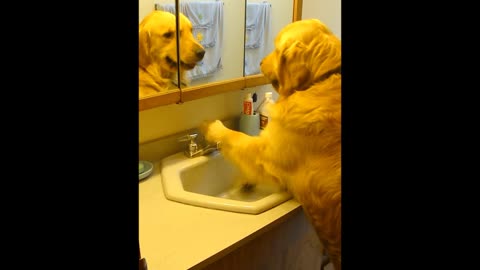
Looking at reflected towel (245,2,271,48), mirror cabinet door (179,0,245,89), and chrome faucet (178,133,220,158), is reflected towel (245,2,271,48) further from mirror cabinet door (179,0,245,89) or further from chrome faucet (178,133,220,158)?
chrome faucet (178,133,220,158)

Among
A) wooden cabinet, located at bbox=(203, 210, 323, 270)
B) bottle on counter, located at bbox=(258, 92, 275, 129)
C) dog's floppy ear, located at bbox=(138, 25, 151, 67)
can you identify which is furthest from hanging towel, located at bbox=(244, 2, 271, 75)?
wooden cabinet, located at bbox=(203, 210, 323, 270)

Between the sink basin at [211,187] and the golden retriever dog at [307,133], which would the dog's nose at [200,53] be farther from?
the sink basin at [211,187]

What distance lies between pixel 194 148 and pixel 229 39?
486 mm

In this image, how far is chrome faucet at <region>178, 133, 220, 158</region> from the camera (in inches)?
59.9

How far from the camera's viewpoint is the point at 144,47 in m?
1.26

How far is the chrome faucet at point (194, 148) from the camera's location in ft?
4.99

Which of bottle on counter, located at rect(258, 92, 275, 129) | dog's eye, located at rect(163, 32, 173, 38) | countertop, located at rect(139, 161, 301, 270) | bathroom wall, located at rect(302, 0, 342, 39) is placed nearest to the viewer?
countertop, located at rect(139, 161, 301, 270)

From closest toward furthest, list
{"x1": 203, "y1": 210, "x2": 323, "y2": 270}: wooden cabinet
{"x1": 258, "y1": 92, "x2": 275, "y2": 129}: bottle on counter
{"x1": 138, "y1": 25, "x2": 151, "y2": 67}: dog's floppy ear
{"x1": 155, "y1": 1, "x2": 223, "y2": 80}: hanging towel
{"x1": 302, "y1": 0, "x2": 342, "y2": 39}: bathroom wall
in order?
{"x1": 203, "y1": 210, "x2": 323, "y2": 270}: wooden cabinet < {"x1": 138, "y1": 25, "x2": 151, "y2": 67}: dog's floppy ear < {"x1": 155, "y1": 1, "x2": 223, "y2": 80}: hanging towel < {"x1": 258, "y1": 92, "x2": 275, "y2": 129}: bottle on counter < {"x1": 302, "y1": 0, "x2": 342, "y2": 39}: bathroom wall

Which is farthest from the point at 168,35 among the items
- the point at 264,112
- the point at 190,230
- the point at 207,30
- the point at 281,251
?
the point at 281,251

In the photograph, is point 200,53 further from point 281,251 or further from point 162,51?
point 281,251

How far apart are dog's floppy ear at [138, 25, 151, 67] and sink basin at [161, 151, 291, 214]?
38 cm

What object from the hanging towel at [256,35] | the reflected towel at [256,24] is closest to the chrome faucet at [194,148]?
the hanging towel at [256,35]
